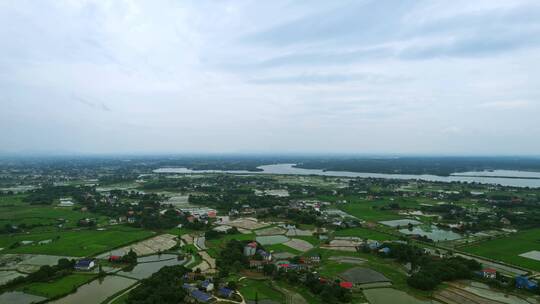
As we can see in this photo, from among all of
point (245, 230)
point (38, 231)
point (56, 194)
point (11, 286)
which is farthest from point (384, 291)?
point (56, 194)

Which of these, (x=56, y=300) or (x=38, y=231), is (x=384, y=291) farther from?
(x=38, y=231)

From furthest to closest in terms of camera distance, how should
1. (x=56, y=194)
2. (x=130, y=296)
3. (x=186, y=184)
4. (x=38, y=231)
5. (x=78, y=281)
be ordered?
(x=186, y=184) → (x=56, y=194) → (x=38, y=231) → (x=78, y=281) → (x=130, y=296)

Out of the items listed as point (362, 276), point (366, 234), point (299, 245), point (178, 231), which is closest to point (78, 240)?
point (178, 231)

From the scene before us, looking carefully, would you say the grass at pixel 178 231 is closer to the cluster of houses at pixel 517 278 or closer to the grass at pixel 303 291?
the grass at pixel 303 291

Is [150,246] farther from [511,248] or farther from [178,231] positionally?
[511,248]

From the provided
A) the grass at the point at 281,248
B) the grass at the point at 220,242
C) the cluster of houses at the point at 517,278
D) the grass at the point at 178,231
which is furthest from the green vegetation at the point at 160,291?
the cluster of houses at the point at 517,278

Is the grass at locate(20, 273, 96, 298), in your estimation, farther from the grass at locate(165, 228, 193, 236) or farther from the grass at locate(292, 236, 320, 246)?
the grass at locate(292, 236, 320, 246)
